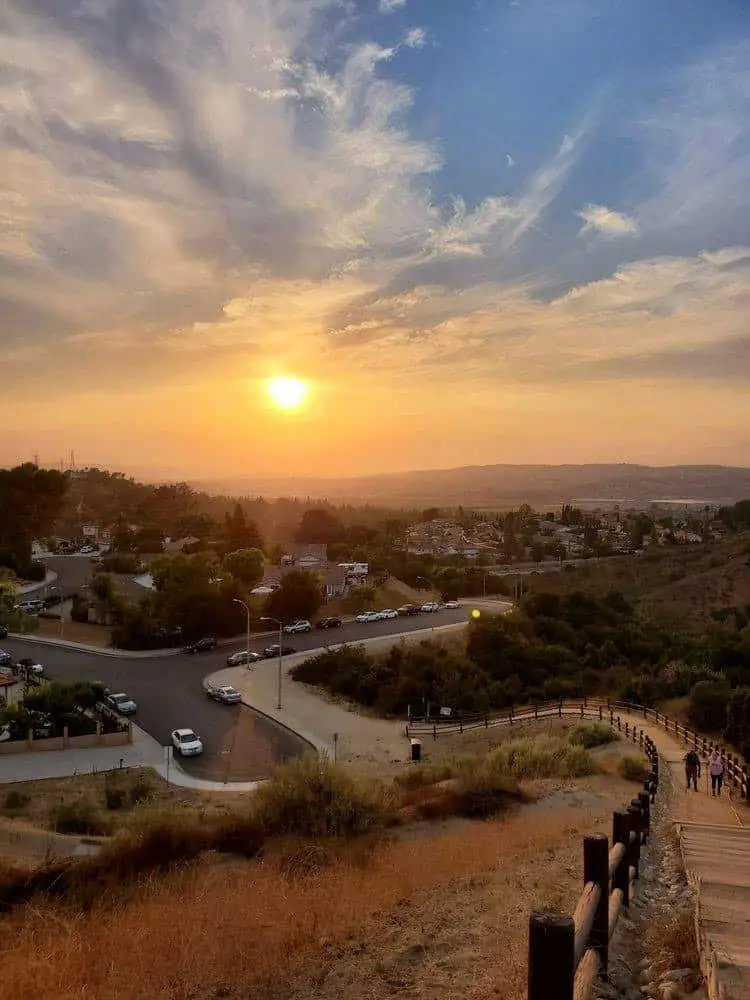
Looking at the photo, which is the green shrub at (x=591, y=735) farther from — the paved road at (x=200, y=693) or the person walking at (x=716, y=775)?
the paved road at (x=200, y=693)

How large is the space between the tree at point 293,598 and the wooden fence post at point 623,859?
47.5m

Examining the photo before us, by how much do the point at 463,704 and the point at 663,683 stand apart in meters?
9.33

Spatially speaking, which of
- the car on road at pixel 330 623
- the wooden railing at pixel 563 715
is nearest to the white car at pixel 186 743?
the wooden railing at pixel 563 715

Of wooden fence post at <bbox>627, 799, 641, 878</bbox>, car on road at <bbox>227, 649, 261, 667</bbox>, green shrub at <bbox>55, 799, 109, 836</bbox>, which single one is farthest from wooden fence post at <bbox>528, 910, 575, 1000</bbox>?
car on road at <bbox>227, 649, 261, 667</bbox>

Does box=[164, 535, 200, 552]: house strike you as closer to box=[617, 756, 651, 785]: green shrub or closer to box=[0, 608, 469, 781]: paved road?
box=[0, 608, 469, 781]: paved road

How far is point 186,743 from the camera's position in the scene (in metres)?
27.9

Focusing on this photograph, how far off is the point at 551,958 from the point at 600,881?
7.37 feet

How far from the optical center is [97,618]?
56.1 m

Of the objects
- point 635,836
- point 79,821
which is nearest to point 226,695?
point 79,821

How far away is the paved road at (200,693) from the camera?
27.6m

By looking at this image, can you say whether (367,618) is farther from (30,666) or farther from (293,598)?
(30,666)

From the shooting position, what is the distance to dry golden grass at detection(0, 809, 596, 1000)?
6.84m

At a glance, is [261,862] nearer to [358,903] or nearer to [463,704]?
[358,903]

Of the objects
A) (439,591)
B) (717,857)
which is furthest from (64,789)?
(439,591)
